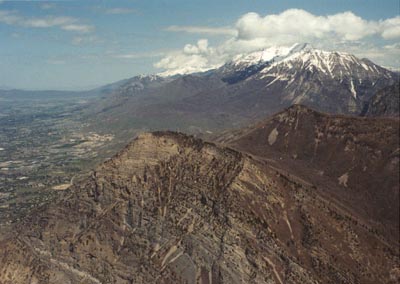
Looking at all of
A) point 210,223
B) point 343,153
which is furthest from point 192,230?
point 343,153

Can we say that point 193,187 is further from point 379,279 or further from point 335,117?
point 335,117

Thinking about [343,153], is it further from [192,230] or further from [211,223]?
[192,230]

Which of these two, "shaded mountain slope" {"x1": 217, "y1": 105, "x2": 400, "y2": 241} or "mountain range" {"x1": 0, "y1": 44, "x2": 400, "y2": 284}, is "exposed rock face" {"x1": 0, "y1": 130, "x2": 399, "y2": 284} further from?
"shaded mountain slope" {"x1": 217, "y1": 105, "x2": 400, "y2": 241}

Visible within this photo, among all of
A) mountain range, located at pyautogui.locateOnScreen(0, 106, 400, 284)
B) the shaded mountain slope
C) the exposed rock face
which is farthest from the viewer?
the shaded mountain slope

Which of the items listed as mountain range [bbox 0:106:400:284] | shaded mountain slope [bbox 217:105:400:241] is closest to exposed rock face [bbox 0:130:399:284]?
mountain range [bbox 0:106:400:284]

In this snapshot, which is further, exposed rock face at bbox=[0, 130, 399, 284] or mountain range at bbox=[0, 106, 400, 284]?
mountain range at bbox=[0, 106, 400, 284]

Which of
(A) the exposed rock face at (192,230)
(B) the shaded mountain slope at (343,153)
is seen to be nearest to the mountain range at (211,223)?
(A) the exposed rock face at (192,230)
